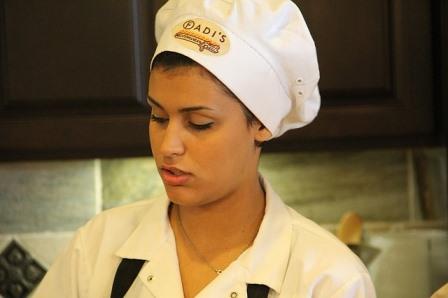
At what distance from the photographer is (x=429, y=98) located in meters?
1.30

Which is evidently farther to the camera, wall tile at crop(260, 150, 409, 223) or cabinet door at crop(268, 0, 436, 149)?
wall tile at crop(260, 150, 409, 223)

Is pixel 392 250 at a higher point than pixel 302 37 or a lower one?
lower

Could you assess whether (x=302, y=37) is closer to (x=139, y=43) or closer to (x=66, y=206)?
(x=139, y=43)

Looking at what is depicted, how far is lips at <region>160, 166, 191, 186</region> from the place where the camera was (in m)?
0.96

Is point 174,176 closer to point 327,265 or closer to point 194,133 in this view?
point 194,133

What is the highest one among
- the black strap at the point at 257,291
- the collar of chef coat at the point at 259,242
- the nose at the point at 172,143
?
the nose at the point at 172,143

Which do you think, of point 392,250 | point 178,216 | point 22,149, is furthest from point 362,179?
point 22,149

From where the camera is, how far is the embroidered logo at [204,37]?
0.95 meters

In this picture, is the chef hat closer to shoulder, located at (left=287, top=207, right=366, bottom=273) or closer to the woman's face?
the woman's face

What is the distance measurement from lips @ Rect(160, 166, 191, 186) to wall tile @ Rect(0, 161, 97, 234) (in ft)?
1.95

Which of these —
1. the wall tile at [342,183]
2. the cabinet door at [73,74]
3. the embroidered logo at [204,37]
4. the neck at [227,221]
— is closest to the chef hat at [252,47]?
the embroidered logo at [204,37]

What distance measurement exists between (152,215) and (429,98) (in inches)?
21.2

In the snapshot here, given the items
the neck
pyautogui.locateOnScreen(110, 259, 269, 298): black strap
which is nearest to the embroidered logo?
the neck

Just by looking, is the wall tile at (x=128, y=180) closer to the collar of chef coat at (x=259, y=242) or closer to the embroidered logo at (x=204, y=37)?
the collar of chef coat at (x=259, y=242)
